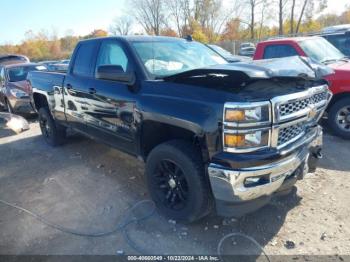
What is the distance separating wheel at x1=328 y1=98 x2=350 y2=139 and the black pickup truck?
2.43 metres

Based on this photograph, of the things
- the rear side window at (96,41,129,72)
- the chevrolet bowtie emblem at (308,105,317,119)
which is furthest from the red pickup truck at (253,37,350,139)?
the rear side window at (96,41,129,72)

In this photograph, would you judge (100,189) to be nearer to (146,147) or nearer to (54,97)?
(146,147)

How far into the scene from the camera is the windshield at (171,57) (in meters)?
3.68

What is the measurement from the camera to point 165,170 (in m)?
3.39

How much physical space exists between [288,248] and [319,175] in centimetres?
174

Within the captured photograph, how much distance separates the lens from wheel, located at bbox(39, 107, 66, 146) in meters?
6.06

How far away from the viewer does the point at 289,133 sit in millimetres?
2906

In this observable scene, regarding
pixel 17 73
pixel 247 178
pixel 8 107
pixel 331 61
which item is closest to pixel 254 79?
pixel 247 178

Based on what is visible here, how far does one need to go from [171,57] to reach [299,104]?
5.50 ft

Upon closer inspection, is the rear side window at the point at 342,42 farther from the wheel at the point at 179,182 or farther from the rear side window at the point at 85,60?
the wheel at the point at 179,182

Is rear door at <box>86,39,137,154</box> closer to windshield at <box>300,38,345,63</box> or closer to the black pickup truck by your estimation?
the black pickup truck

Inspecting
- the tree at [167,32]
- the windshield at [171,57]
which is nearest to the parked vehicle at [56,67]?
the windshield at [171,57]

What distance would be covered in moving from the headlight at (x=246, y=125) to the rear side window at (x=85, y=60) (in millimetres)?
2523

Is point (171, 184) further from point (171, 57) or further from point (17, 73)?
point (17, 73)
